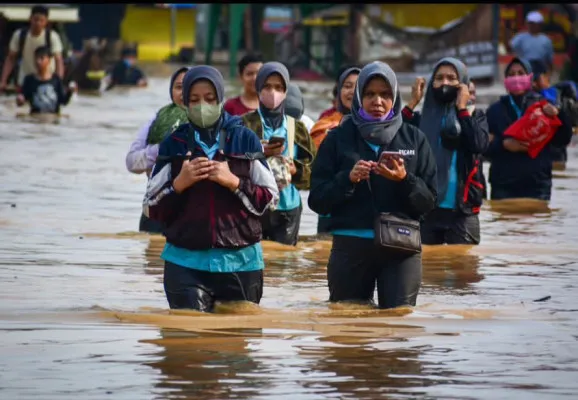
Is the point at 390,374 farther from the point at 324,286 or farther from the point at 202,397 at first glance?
the point at 324,286

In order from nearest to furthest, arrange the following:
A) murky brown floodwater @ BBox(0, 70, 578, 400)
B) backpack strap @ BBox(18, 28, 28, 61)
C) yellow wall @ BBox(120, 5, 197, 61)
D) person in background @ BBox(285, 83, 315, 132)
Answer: murky brown floodwater @ BBox(0, 70, 578, 400)
person in background @ BBox(285, 83, 315, 132)
backpack strap @ BBox(18, 28, 28, 61)
yellow wall @ BBox(120, 5, 197, 61)

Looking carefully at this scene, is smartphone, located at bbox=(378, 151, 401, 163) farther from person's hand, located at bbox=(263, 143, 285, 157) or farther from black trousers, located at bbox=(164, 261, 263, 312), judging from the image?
person's hand, located at bbox=(263, 143, 285, 157)

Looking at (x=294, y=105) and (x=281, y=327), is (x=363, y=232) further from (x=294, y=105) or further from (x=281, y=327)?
(x=294, y=105)

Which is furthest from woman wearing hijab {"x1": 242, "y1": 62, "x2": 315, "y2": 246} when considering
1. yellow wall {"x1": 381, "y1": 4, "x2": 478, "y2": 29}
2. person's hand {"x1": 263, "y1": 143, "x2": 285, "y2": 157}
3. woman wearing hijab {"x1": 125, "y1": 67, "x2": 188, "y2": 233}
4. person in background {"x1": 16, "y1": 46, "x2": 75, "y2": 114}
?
yellow wall {"x1": 381, "y1": 4, "x2": 478, "y2": 29}

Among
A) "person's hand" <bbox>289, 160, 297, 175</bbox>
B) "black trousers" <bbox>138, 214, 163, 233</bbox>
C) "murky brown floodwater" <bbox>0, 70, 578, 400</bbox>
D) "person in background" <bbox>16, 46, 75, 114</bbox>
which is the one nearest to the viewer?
"murky brown floodwater" <bbox>0, 70, 578, 400</bbox>

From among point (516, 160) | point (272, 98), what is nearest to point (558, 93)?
point (516, 160)

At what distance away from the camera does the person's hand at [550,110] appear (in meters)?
15.3

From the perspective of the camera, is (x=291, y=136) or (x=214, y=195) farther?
(x=291, y=136)

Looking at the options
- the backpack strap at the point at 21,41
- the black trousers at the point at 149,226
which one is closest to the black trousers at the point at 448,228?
the black trousers at the point at 149,226

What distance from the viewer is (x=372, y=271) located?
9.25 meters

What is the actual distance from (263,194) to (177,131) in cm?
53

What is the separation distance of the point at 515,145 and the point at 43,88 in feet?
45.9

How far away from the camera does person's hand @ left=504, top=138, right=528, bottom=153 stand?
15391 millimetres

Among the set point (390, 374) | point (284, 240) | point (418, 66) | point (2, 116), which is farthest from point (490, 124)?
point (418, 66)
